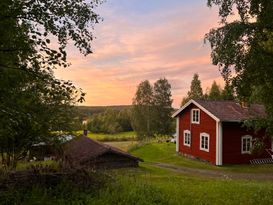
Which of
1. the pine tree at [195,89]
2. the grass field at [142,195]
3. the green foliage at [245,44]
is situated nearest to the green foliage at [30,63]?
the grass field at [142,195]

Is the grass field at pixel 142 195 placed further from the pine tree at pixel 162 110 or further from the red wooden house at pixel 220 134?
the pine tree at pixel 162 110

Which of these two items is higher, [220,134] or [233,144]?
[220,134]

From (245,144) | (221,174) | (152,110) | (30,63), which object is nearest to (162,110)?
(152,110)

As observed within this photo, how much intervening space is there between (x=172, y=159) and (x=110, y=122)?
63.2 m

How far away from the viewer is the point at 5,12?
7238mm

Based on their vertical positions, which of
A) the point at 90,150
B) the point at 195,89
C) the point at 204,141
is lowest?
the point at 90,150

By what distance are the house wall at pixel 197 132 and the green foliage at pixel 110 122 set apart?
57.2 metres

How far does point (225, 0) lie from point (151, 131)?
7009 centimetres

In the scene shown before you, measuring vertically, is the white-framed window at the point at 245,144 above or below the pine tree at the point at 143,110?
below

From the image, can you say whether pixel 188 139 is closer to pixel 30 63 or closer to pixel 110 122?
pixel 30 63

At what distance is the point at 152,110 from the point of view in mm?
83688

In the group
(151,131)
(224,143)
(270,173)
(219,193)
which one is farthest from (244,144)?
(151,131)

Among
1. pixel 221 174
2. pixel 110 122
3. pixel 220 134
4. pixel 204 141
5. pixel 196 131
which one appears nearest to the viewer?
pixel 221 174

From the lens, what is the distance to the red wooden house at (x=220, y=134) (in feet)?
116
